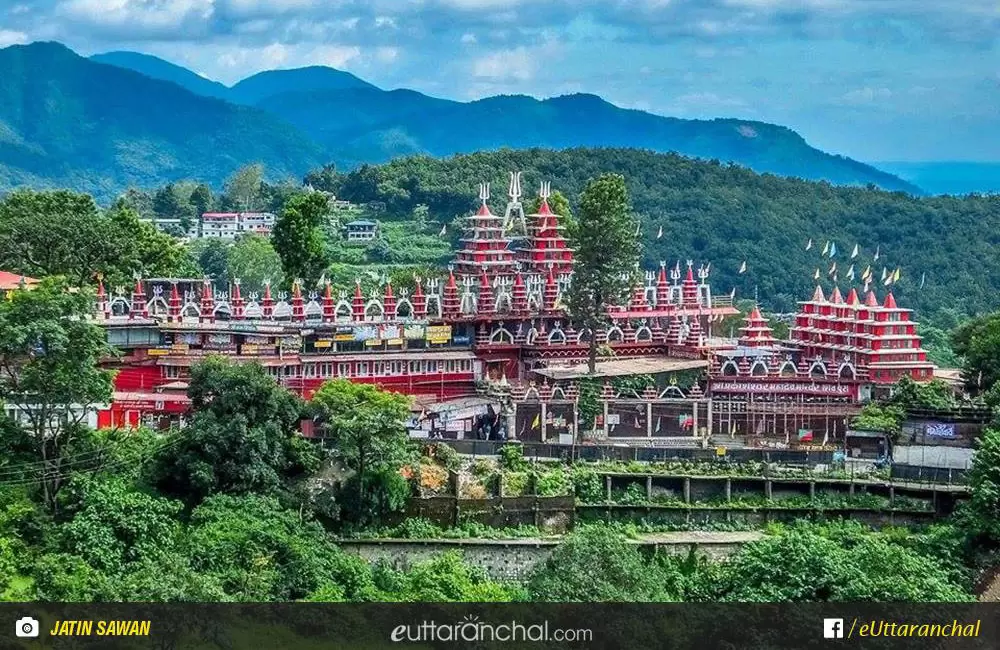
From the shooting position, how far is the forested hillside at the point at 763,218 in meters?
77.5

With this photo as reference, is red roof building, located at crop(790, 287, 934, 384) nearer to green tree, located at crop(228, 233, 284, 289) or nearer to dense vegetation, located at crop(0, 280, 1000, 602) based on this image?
dense vegetation, located at crop(0, 280, 1000, 602)

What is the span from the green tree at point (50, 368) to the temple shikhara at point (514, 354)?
347 centimetres

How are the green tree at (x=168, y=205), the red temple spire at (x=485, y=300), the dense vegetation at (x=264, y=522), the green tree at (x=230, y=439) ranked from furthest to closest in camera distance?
the green tree at (x=168, y=205), the red temple spire at (x=485, y=300), the green tree at (x=230, y=439), the dense vegetation at (x=264, y=522)

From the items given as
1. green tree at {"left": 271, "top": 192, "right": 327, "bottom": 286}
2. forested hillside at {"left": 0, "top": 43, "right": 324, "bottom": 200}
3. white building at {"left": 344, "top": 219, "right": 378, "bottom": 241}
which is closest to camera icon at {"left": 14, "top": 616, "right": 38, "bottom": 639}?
green tree at {"left": 271, "top": 192, "right": 327, "bottom": 286}

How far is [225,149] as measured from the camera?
186m

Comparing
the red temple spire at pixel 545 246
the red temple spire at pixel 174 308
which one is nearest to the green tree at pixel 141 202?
the red temple spire at pixel 545 246

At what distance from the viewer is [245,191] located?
90.9 metres

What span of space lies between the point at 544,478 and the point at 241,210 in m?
55.5

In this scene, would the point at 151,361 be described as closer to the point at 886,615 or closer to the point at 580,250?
the point at 580,250

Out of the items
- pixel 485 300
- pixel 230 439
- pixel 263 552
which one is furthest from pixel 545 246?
pixel 263 552

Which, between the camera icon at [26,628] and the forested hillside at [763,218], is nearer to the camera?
the camera icon at [26,628]

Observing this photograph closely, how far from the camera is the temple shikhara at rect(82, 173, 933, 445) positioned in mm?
40656

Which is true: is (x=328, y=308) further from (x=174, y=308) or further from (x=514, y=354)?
(x=514, y=354)

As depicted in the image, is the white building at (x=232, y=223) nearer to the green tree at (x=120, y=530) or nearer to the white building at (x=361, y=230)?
the white building at (x=361, y=230)
